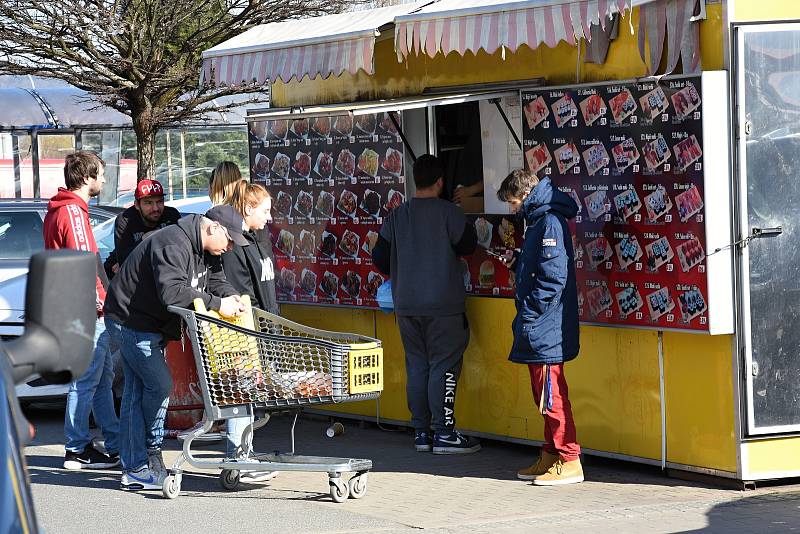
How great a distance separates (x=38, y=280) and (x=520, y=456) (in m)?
5.84

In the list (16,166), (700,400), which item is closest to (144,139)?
(16,166)

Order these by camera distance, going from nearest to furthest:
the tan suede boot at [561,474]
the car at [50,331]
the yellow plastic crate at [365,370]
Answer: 1. the car at [50,331]
2. the yellow plastic crate at [365,370]
3. the tan suede boot at [561,474]

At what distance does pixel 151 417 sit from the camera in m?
7.64

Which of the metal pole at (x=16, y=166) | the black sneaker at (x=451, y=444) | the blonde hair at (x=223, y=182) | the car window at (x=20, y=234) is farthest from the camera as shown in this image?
the metal pole at (x=16, y=166)

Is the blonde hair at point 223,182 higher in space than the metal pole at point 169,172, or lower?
lower

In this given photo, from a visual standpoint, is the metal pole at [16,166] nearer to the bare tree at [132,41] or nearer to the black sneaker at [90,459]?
the bare tree at [132,41]

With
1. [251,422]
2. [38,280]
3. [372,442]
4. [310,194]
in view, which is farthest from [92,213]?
[38,280]

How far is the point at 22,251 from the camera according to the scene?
36.4ft

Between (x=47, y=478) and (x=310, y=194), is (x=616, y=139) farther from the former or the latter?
(x=47, y=478)

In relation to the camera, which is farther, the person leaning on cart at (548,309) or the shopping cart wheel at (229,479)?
the shopping cart wheel at (229,479)

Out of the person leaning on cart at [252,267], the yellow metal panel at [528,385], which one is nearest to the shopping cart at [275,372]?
the person leaning on cart at [252,267]

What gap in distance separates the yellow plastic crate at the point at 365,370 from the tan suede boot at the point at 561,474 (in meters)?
1.20

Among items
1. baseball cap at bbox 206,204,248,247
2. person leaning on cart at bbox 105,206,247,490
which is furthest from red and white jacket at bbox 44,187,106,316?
baseball cap at bbox 206,204,248,247

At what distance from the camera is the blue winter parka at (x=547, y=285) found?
24.2 ft
